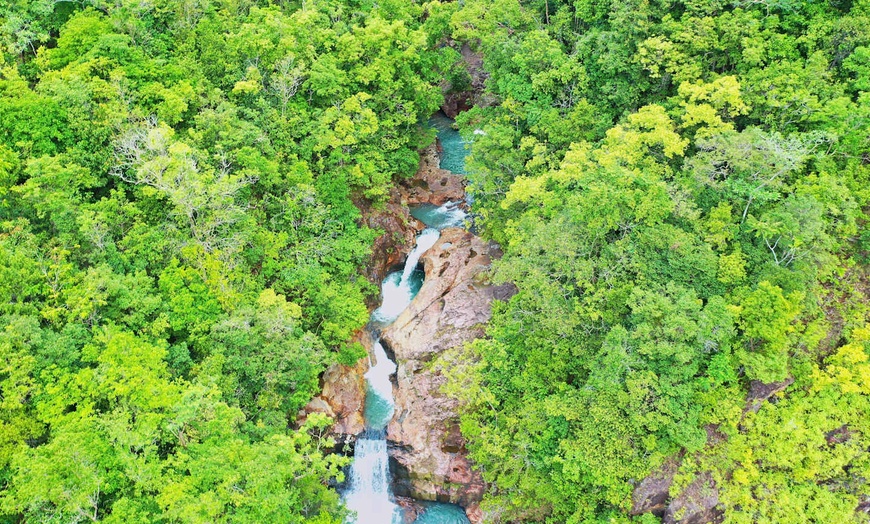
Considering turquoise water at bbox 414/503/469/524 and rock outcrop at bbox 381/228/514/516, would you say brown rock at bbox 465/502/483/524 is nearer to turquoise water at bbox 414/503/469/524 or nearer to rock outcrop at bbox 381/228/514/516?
rock outcrop at bbox 381/228/514/516

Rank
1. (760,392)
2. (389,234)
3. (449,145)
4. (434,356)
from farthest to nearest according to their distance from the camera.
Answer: (449,145) < (389,234) < (434,356) < (760,392)

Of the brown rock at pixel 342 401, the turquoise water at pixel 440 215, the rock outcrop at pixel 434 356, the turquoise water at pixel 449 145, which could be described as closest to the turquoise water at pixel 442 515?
the rock outcrop at pixel 434 356

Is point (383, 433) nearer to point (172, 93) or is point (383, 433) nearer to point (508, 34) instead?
point (172, 93)

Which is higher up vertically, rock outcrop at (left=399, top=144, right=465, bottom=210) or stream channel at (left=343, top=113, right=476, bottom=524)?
rock outcrop at (left=399, top=144, right=465, bottom=210)

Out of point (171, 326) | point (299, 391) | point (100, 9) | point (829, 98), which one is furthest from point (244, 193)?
point (829, 98)

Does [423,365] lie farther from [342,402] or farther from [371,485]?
[371,485]

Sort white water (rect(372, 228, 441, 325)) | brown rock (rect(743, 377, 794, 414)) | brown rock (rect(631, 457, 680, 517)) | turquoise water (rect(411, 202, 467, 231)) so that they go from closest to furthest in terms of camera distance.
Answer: brown rock (rect(743, 377, 794, 414)) < brown rock (rect(631, 457, 680, 517)) < white water (rect(372, 228, 441, 325)) < turquoise water (rect(411, 202, 467, 231))

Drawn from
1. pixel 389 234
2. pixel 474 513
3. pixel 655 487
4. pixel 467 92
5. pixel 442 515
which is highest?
pixel 467 92

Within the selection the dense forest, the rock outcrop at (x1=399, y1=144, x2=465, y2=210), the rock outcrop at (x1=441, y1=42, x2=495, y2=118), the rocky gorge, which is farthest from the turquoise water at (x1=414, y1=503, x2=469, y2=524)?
the rock outcrop at (x1=441, y1=42, x2=495, y2=118)

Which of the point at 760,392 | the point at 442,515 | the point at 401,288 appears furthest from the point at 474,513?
the point at 401,288
